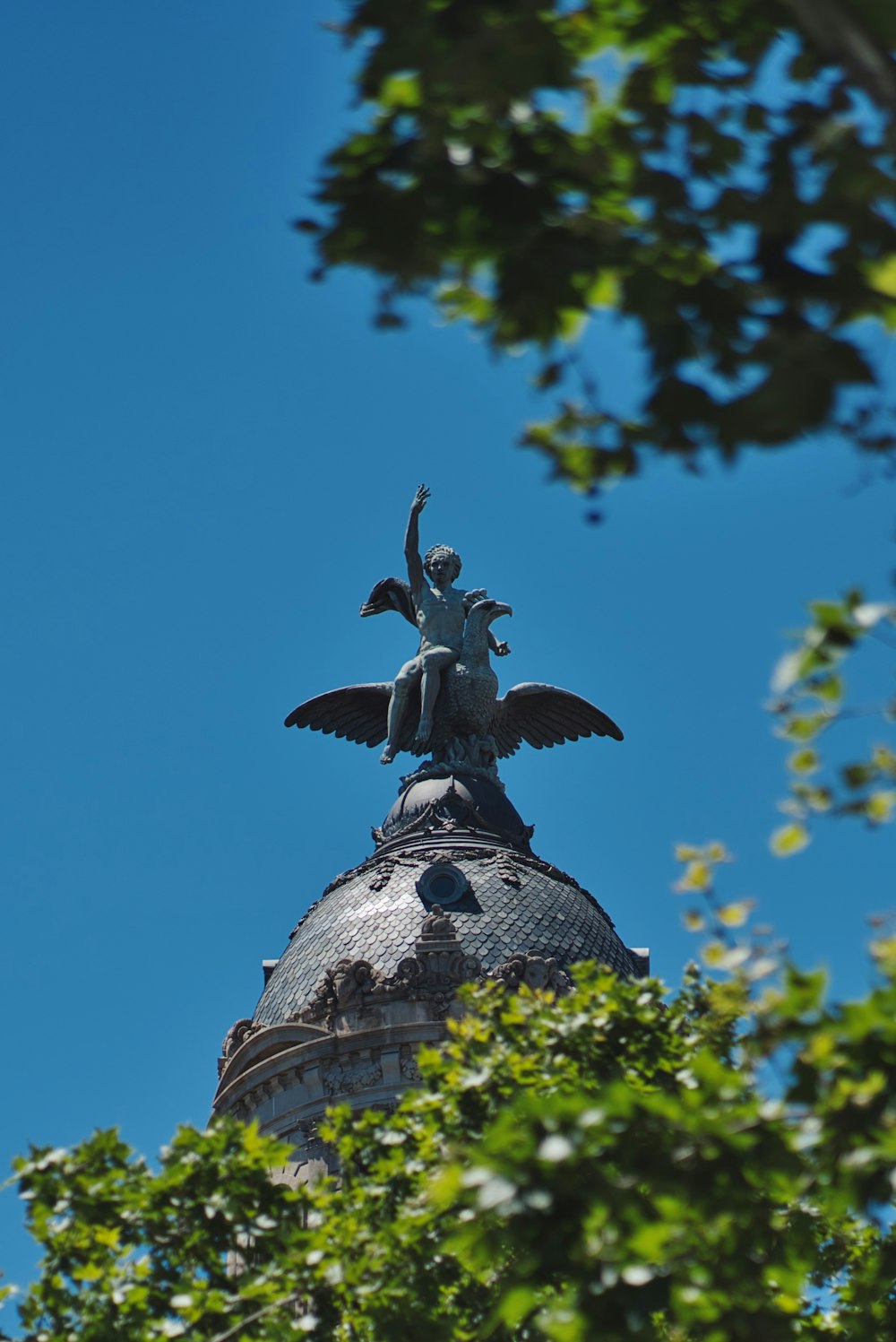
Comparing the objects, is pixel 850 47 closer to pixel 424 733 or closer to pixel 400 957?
pixel 400 957

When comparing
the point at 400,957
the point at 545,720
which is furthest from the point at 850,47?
the point at 545,720

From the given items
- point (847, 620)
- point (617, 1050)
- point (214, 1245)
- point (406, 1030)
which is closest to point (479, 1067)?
point (617, 1050)

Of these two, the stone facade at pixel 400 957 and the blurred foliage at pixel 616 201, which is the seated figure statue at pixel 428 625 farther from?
the blurred foliage at pixel 616 201

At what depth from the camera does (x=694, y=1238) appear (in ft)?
33.8

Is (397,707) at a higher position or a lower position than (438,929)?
higher

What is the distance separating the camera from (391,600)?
3147 cm

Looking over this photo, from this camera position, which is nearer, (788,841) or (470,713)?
(788,841)

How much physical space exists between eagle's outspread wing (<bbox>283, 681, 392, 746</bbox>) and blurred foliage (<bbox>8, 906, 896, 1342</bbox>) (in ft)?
49.5

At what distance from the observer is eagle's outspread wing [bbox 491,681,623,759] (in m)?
31.0

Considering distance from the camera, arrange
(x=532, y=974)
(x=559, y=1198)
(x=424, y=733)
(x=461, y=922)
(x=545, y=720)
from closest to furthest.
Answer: (x=559, y=1198)
(x=532, y=974)
(x=461, y=922)
(x=424, y=733)
(x=545, y=720)

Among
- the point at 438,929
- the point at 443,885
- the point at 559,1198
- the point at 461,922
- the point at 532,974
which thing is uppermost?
the point at 443,885

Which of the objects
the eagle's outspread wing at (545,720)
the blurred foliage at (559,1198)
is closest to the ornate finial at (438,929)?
the eagle's outspread wing at (545,720)

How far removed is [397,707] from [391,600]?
2238mm

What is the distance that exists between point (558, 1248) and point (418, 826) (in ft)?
62.1
